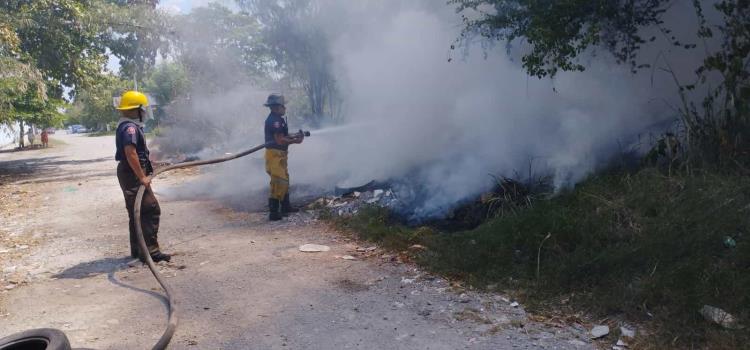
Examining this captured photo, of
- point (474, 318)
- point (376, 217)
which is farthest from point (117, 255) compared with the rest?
point (474, 318)

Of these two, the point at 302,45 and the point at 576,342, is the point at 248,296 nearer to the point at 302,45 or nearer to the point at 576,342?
the point at 576,342

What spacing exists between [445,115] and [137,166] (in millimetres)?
4350

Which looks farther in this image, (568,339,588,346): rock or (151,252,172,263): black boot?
(151,252,172,263): black boot

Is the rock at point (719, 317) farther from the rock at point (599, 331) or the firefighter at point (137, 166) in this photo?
the firefighter at point (137, 166)

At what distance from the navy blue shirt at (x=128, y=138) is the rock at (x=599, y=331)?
161 inches

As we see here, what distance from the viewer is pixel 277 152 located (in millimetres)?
6613

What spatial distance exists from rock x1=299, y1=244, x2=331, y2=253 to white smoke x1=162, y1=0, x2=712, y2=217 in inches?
44.3

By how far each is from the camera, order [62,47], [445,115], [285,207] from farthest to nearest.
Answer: [62,47]
[445,115]
[285,207]

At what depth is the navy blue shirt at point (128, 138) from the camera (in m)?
4.79

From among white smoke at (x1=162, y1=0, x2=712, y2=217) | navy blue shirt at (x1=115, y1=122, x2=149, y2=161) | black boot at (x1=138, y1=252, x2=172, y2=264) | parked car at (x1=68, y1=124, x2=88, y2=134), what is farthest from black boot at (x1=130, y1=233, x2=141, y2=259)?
parked car at (x1=68, y1=124, x2=88, y2=134)

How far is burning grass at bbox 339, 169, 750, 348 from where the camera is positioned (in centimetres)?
312

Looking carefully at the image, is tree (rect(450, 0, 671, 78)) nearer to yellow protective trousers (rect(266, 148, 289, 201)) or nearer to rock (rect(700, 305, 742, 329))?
rock (rect(700, 305, 742, 329))

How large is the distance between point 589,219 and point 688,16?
261 cm

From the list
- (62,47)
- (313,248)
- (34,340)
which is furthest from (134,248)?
(62,47)
